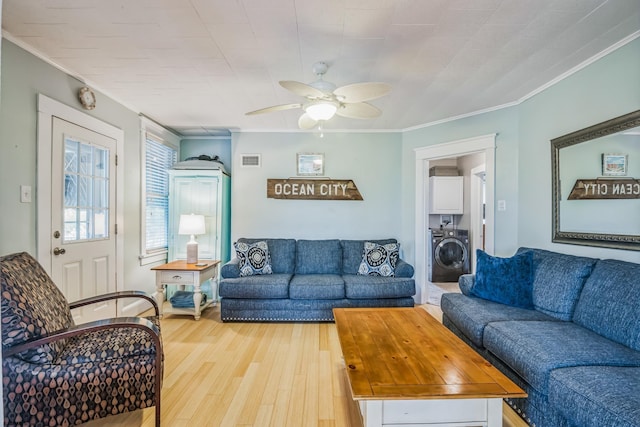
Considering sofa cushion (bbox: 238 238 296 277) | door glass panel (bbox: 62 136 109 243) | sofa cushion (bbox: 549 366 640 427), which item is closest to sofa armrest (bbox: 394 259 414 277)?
sofa cushion (bbox: 238 238 296 277)

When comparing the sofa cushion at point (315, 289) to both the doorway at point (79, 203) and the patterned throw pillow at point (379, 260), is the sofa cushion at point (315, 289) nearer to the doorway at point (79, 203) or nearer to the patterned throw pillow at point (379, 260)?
the patterned throw pillow at point (379, 260)

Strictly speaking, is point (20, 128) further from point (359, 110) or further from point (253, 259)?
point (359, 110)

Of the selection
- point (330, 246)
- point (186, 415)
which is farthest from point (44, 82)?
point (330, 246)

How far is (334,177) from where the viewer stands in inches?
176

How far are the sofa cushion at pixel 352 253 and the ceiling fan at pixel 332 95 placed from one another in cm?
196

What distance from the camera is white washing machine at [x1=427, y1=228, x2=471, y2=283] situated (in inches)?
216

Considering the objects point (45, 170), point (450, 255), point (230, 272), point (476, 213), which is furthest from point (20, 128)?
point (476, 213)

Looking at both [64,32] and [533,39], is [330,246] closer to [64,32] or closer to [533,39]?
[533,39]

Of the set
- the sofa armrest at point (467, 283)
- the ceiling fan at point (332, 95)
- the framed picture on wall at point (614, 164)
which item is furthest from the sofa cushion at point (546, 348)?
the ceiling fan at point (332, 95)

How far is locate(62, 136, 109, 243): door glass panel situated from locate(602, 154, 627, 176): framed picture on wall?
4.32 meters

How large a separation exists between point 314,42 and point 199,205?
2.75 meters

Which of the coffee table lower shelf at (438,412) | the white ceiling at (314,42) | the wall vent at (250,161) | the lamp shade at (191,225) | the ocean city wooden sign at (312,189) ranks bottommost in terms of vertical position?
the coffee table lower shelf at (438,412)

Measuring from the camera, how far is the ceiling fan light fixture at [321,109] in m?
2.37

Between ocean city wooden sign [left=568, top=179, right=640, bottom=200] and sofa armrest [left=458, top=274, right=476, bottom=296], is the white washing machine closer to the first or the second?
sofa armrest [left=458, top=274, right=476, bottom=296]
